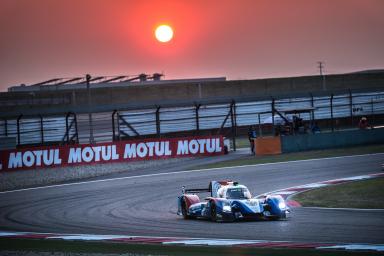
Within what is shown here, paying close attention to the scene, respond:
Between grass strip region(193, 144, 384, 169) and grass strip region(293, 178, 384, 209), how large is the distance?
440 inches

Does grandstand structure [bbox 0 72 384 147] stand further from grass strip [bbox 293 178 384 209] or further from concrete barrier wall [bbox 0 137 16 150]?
grass strip [bbox 293 178 384 209]

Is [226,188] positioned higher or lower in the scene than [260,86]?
lower

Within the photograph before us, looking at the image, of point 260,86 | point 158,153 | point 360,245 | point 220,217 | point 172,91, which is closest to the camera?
point 360,245

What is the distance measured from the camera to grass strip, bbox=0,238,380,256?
12.7 metres

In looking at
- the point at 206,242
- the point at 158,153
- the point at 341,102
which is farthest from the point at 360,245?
the point at 341,102

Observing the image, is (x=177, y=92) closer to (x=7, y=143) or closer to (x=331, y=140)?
(x=331, y=140)

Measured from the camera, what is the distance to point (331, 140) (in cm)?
4253

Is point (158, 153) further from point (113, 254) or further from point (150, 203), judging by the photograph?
point (113, 254)

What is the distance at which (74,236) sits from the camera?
56.5 ft

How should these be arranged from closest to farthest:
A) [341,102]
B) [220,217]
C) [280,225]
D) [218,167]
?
[280,225] < [220,217] < [218,167] < [341,102]

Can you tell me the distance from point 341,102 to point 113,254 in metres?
41.3

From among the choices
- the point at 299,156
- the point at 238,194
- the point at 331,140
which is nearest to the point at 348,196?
the point at 238,194

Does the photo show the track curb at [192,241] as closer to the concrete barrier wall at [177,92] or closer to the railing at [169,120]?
the railing at [169,120]

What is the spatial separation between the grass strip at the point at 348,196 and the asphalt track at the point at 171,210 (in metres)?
1.19
